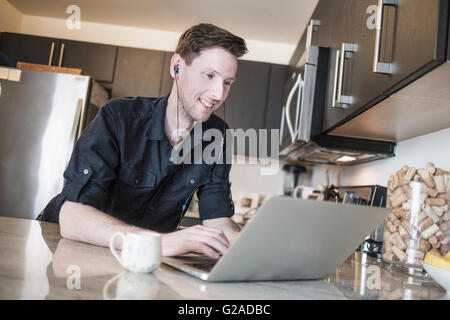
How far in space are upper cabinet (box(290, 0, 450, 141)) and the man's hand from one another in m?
0.55

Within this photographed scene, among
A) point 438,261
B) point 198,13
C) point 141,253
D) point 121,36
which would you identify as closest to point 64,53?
point 121,36

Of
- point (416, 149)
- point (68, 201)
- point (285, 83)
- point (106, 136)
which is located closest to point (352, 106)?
point (416, 149)

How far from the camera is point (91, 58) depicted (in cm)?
317

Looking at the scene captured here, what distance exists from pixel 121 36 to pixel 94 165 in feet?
8.85

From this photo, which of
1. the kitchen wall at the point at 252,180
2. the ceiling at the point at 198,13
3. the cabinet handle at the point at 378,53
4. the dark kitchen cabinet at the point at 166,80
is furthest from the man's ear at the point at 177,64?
the kitchen wall at the point at 252,180

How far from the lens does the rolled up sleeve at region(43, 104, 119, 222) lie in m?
1.07

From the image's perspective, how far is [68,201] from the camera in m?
1.06

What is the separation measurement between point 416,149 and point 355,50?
1.70ft

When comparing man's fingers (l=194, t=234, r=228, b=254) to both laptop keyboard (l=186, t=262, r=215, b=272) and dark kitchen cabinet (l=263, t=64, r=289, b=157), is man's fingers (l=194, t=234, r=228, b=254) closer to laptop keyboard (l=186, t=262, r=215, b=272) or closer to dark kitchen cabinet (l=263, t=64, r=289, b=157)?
laptop keyboard (l=186, t=262, r=215, b=272)

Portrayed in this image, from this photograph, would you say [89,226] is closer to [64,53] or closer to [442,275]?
[442,275]

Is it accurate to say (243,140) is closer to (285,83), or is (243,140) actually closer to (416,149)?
(285,83)

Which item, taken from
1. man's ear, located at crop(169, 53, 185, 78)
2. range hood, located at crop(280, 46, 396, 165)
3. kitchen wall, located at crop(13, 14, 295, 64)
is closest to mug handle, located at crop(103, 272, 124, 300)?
man's ear, located at crop(169, 53, 185, 78)

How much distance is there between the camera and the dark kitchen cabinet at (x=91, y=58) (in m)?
3.15
